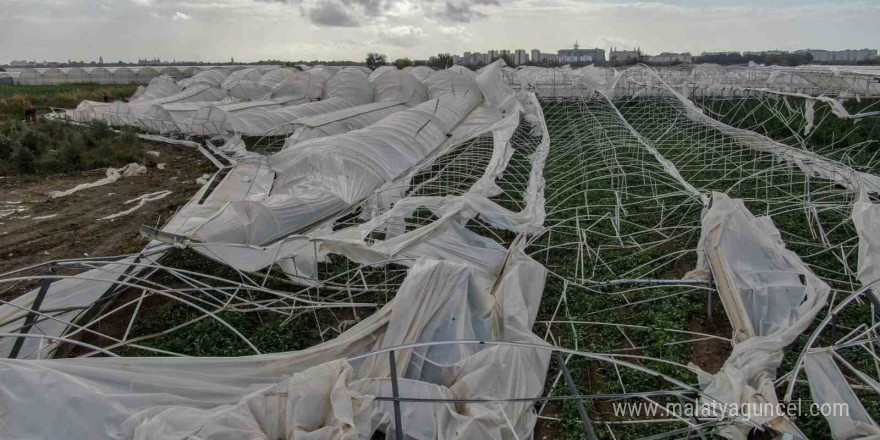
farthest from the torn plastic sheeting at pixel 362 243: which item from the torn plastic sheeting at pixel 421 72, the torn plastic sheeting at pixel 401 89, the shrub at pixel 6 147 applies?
the torn plastic sheeting at pixel 421 72

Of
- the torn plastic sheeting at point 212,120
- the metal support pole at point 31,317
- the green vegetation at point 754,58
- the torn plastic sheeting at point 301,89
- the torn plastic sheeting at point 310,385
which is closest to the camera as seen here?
the torn plastic sheeting at point 310,385

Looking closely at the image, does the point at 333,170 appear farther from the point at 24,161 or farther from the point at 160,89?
the point at 160,89

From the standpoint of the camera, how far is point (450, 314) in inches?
232

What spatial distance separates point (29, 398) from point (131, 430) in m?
Result: 0.73

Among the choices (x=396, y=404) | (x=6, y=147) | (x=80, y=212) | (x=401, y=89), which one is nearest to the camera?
(x=396, y=404)

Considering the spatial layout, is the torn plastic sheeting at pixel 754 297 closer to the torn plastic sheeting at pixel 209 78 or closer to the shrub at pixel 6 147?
the shrub at pixel 6 147

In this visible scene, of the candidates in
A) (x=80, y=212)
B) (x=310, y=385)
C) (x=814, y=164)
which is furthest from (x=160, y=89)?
(x=310, y=385)

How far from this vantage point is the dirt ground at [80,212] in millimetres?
10789

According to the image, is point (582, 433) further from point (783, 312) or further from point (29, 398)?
point (29, 398)

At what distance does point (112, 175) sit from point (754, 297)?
16.1 metres

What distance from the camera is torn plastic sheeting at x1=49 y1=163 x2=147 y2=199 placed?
14.7 m

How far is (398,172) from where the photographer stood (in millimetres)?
14125

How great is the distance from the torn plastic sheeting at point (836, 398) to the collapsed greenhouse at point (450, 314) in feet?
0.06

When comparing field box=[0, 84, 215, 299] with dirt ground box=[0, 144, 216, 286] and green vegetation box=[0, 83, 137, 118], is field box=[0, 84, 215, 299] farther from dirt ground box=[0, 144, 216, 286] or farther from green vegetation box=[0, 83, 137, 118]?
green vegetation box=[0, 83, 137, 118]
